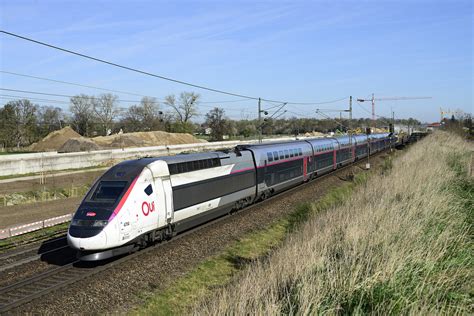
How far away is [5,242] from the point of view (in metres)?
17.3

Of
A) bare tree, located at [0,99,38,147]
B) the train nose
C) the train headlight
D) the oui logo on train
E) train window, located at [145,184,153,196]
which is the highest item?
bare tree, located at [0,99,38,147]

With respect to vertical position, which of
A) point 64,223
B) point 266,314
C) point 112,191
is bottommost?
point 64,223

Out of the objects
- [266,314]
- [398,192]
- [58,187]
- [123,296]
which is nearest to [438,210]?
[398,192]

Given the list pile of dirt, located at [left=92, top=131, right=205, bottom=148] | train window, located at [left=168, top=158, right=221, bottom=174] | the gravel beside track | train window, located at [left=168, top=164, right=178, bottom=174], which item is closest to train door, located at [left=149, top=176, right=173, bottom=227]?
train window, located at [left=168, top=164, right=178, bottom=174]

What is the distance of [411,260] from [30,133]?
93556 mm

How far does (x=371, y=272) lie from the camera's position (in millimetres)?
7418

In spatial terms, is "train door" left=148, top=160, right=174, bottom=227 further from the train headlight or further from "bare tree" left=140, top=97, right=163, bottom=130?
"bare tree" left=140, top=97, right=163, bottom=130

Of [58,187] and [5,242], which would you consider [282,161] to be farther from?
[58,187]

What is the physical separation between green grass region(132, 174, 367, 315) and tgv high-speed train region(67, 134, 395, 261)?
90.0 inches

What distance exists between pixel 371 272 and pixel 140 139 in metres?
68.6

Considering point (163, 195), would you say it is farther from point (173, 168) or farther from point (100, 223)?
point (100, 223)

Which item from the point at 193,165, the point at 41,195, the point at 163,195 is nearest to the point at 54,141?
the point at 41,195

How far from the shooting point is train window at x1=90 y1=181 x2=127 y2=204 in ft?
44.1

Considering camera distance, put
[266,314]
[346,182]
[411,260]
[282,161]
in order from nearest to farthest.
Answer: [266,314] < [411,260] < [282,161] < [346,182]
